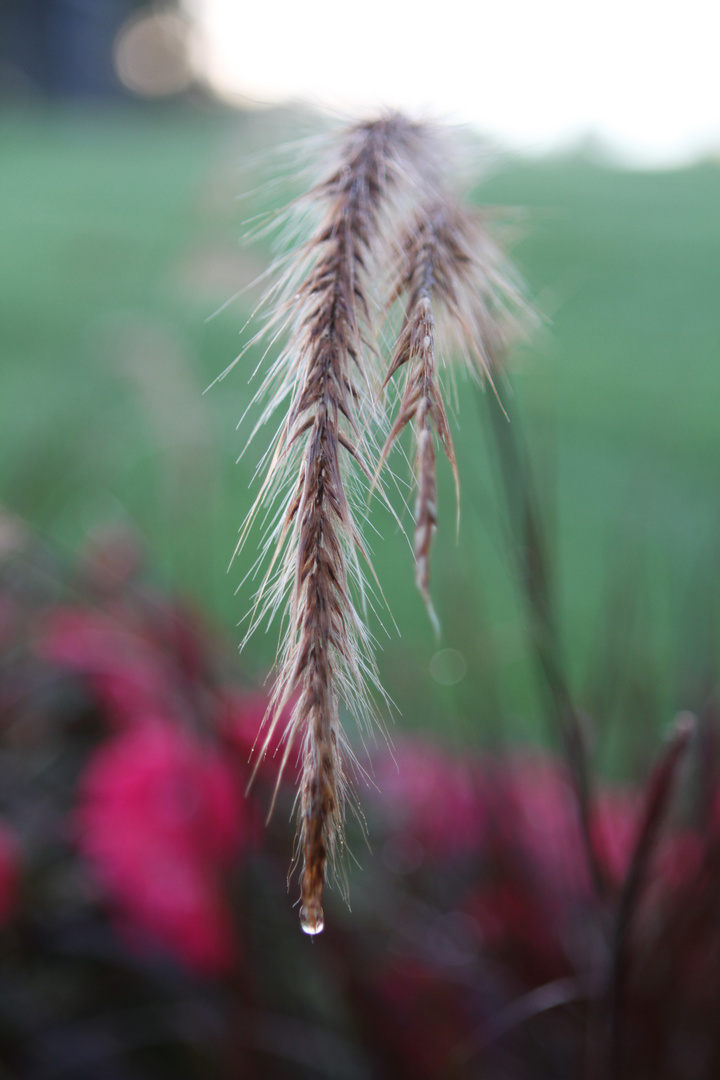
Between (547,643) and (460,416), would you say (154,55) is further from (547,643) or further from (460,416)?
(547,643)

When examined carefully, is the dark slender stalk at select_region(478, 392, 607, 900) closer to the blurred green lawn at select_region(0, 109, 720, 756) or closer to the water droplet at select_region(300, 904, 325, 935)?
the blurred green lawn at select_region(0, 109, 720, 756)

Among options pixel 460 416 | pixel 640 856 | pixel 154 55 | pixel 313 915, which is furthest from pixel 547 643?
pixel 154 55

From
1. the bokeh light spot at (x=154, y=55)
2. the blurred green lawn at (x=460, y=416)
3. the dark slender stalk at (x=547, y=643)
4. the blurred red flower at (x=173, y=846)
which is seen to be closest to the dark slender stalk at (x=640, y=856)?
the dark slender stalk at (x=547, y=643)

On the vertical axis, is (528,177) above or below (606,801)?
above

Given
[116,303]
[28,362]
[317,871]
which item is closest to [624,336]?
[116,303]

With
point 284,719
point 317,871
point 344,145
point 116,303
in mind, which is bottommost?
point 284,719

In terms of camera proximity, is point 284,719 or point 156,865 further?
point 284,719

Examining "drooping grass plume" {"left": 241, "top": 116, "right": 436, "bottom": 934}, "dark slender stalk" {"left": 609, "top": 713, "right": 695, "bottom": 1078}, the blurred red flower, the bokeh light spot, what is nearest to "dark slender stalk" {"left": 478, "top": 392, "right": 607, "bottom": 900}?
"dark slender stalk" {"left": 609, "top": 713, "right": 695, "bottom": 1078}

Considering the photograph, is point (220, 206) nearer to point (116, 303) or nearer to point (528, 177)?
point (116, 303)
